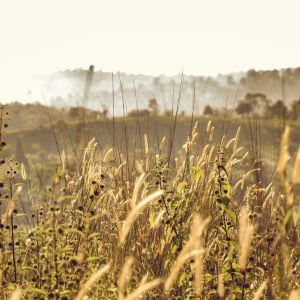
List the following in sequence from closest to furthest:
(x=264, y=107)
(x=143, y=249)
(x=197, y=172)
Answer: (x=197, y=172)
(x=143, y=249)
(x=264, y=107)

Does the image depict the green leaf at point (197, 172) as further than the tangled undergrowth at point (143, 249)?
Yes

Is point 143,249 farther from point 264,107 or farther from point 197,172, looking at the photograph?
point 264,107

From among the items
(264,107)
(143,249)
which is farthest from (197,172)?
(264,107)

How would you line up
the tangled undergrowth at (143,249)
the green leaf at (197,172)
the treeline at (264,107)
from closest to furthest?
the tangled undergrowth at (143,249) < the green leaf at (197,172) < the treeline at (264,107)

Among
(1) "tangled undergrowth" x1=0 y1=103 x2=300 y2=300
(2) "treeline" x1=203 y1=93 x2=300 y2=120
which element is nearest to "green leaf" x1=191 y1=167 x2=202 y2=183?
(1) "tangled undergrowth" x1=0 y1=103 x2=300 y2=300

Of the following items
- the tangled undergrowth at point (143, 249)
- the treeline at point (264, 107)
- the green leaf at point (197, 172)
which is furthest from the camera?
the treeline at point (264, 107)

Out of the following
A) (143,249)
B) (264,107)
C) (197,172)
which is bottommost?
(143,249)

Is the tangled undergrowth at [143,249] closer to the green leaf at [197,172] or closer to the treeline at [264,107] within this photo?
the green leaf at [197,172]

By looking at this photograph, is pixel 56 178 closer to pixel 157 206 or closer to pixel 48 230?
pixel 48 230

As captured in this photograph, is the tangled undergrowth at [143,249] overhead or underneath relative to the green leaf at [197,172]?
underneath

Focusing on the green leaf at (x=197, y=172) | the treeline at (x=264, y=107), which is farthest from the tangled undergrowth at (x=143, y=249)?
the treeline at (x=264, y=107)

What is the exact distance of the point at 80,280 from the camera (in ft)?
8.77

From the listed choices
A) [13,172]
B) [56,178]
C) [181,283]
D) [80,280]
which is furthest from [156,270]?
[56,178]

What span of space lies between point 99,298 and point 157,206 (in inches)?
24.9
